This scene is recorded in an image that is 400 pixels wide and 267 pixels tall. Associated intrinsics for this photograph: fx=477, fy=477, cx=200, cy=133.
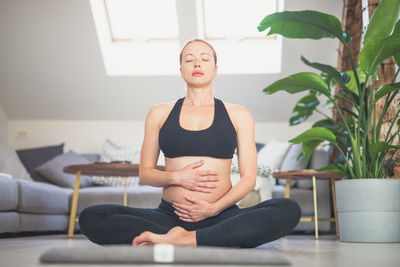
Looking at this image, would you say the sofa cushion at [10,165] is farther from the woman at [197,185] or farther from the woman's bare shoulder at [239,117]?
the woman's bare shoulder at [239,117]

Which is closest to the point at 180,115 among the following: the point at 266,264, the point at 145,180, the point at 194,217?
the point at 145,180

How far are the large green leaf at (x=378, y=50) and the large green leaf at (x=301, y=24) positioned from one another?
0.29m

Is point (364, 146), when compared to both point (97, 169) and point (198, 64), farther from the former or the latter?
point (97, 169)

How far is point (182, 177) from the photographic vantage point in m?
1.86

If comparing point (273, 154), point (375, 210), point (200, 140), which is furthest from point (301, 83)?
point (273, 154)

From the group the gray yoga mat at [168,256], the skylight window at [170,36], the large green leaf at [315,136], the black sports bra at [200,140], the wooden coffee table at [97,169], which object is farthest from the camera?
the skylight window at [170,36]

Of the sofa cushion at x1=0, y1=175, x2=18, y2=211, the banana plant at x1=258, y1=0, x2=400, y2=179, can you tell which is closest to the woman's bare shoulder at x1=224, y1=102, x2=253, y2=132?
the banana plant at x1=258, y1=0, x2=400, y2=179

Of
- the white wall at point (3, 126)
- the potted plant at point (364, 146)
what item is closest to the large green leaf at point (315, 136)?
the potted plant at point (364, 146)

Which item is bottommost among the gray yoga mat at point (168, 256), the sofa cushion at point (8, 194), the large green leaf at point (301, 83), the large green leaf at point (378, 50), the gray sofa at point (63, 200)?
the gray sofa at point (63, 200)

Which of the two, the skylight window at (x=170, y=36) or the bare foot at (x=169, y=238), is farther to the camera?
the skylight window at (x=170, y=36)

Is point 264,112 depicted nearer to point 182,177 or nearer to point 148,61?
point 148,61

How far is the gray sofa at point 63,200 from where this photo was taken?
358 centimetres

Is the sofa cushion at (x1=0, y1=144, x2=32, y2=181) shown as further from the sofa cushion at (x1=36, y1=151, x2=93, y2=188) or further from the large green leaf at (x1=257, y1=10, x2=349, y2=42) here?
the large green leaf at (x1=257, y1=10, x2=349, y2=42)

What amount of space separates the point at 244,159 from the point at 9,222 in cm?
212
